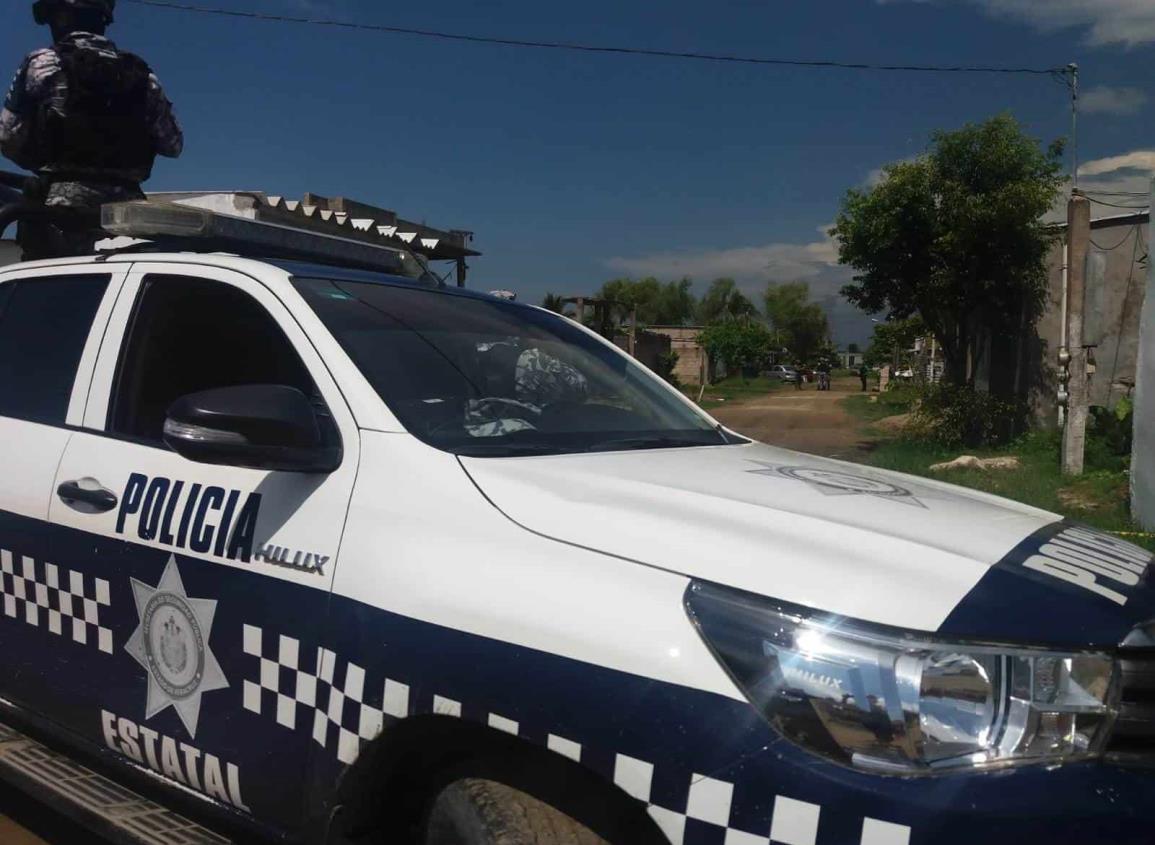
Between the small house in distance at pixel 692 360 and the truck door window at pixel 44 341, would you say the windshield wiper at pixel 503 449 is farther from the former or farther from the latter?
the small house in distance at pixel 692 360

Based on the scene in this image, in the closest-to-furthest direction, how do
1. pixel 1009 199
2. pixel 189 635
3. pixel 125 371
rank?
1. pixel 189 635
2. pixel 125 371
3. pixel 1009 199

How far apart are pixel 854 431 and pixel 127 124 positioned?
1941cm

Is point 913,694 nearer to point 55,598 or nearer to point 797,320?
point 55,598

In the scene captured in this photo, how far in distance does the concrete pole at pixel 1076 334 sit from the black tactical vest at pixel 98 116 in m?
10.1

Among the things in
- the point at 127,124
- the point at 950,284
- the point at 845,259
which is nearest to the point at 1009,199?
the point at 950,284

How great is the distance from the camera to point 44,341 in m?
3.20

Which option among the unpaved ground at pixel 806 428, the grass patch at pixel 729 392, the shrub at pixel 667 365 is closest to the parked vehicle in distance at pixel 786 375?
the grass patch at pixel 729 392

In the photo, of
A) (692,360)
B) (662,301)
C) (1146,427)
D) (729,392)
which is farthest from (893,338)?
(662,301)

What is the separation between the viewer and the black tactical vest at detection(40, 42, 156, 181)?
4.64 meters

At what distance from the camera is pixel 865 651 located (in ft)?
5.17

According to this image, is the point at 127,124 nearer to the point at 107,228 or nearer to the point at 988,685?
the point at 107,228

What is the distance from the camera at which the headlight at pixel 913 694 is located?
1.52 meters

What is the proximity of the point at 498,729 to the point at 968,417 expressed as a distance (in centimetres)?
1608

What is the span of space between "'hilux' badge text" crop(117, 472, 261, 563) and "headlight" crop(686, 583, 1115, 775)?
1.20m
